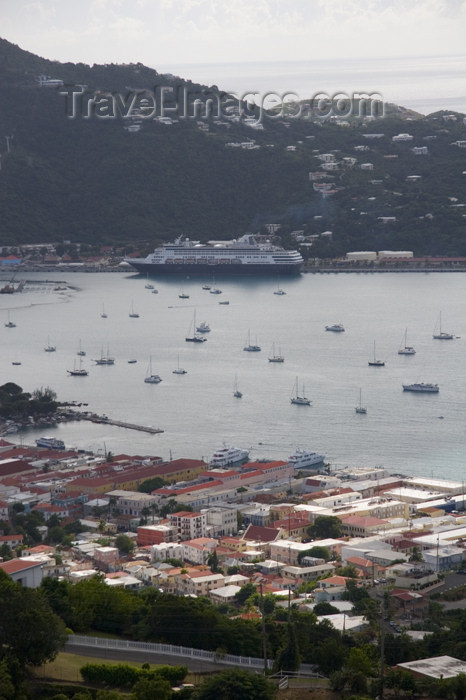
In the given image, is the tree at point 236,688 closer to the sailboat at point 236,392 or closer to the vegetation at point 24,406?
the vegetation at point 24,406

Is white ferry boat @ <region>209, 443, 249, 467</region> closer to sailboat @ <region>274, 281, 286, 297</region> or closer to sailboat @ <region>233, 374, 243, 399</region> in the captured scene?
sailboat @ <region>233, 374, 243, 399</region>

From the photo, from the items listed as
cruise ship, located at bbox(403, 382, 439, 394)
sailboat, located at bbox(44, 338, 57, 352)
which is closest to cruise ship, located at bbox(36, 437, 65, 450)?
cruise ship, located at bbox(403, 382, 439, 394)

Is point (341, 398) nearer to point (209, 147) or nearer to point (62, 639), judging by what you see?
point (62, 639)

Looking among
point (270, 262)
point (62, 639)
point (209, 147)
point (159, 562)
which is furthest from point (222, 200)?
point (62, 639)

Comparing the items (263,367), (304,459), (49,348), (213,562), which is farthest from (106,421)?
(213,562)

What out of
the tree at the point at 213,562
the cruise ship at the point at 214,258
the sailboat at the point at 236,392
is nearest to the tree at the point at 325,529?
the tree at the point at 213,562
